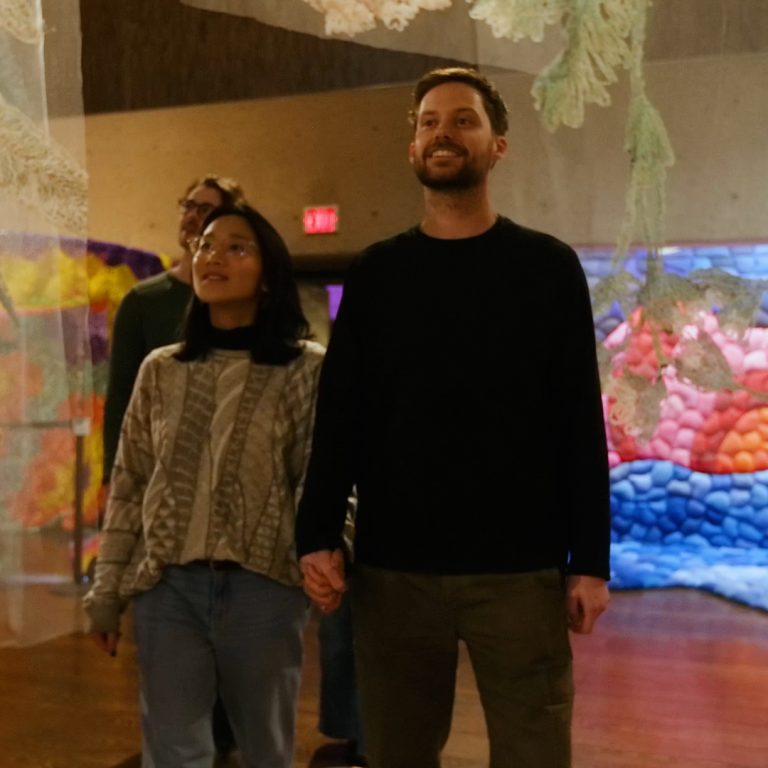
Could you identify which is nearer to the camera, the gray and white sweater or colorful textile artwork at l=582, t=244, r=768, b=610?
the gray and white sweater

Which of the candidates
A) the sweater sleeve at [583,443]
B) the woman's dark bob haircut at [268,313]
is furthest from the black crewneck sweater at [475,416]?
the woman's dark bob haircut at [268,313]

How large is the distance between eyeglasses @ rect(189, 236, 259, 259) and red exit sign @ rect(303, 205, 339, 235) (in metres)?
2.91

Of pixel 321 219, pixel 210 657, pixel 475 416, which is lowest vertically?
pixel 210 657

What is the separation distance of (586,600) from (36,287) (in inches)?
48.6

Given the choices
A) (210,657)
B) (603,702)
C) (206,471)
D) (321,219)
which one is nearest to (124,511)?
(206,471)

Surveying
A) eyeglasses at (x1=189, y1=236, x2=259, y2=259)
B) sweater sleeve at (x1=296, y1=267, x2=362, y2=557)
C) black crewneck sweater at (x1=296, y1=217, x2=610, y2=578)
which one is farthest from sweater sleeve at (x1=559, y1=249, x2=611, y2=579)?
eyeglasses at (x1=189, y1=236, x2=259, y2=259)

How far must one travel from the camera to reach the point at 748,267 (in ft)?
6.66

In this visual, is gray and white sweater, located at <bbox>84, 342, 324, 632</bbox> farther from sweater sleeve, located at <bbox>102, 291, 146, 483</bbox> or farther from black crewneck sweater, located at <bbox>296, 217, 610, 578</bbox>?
sweater sleeve, located at <bbox>102, 291, 146, 483</bbox>

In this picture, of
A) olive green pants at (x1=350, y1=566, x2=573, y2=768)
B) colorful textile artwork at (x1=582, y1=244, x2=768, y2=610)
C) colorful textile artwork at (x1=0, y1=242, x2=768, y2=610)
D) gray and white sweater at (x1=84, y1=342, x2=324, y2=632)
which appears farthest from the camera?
colorful textile artwork at (x1=582, y1=244, x2=768, y2=610)

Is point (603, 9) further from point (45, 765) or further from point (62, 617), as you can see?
point (45, 765)

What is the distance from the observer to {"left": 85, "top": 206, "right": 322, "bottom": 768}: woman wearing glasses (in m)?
1.40

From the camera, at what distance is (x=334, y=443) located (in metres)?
1.29

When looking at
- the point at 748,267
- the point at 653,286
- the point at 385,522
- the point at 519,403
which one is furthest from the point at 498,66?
the point at 385,522

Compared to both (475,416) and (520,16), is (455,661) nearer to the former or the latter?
(475,416)
